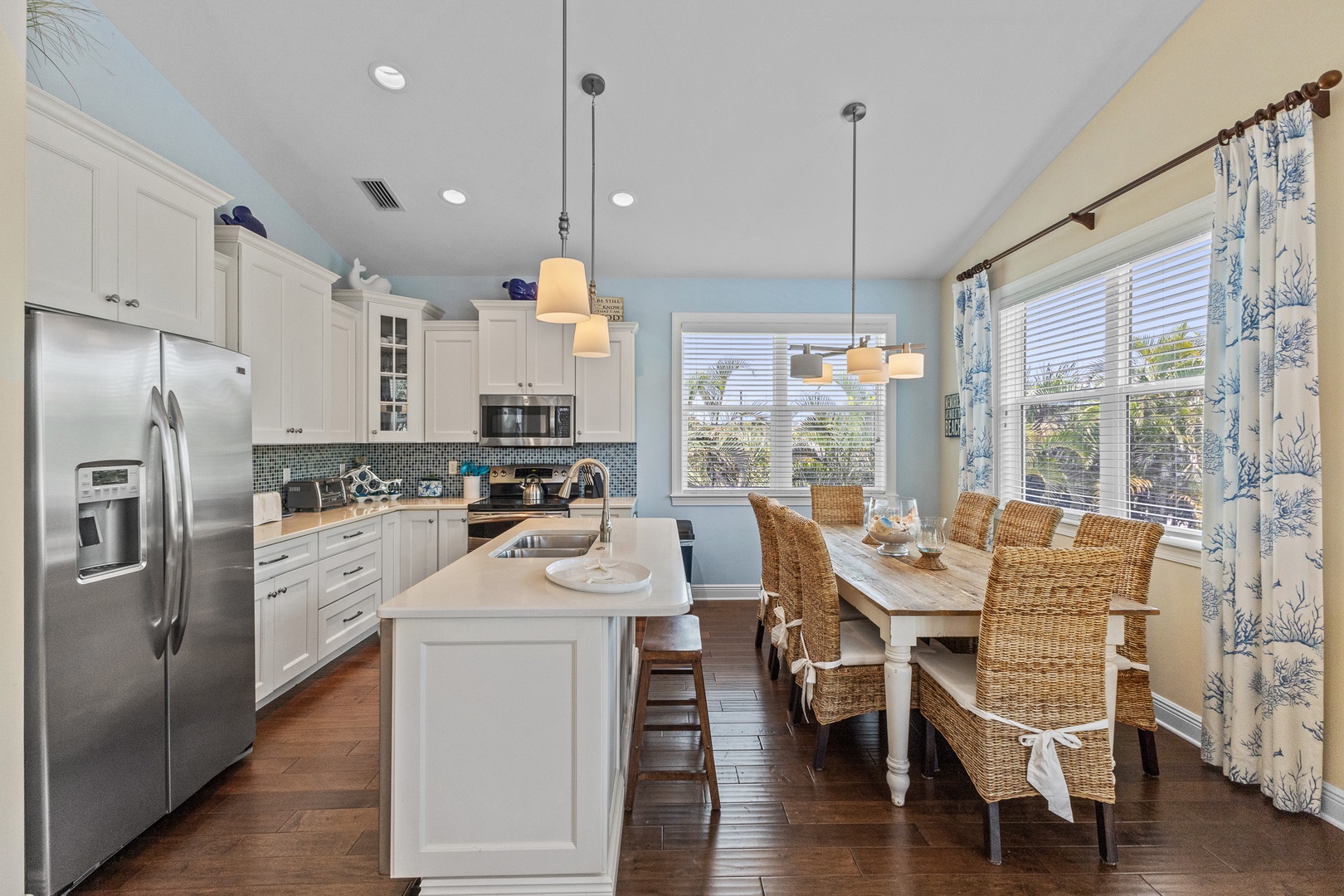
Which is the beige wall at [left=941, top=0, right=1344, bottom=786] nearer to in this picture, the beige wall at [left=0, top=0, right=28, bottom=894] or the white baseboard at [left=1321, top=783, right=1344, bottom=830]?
the white baseboard at [left=1321, top=783, right=1344, bottom=830]

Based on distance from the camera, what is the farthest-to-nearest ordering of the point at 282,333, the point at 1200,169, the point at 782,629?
the point at 282,333
the point at 782,629
the point at 1200,169

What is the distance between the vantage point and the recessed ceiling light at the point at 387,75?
114 inches

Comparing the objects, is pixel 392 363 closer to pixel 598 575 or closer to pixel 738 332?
pixel 738 332

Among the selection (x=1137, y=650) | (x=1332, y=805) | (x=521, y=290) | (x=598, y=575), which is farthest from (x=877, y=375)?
(x=521, y=290)

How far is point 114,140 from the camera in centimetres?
203

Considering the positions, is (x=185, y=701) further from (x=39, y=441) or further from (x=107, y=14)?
(x=107, y=14)

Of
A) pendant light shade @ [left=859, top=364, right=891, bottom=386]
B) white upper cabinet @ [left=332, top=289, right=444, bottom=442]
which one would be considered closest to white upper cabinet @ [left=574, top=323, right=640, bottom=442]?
white upper cabinet @ [left=332, top=289, right=444, bottom=442]

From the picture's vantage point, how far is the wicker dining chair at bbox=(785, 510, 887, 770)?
2230 millimetres

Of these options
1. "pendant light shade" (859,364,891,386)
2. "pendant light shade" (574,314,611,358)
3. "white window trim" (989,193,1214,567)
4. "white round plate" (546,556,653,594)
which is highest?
"white window trim" (989,193,1214,567)

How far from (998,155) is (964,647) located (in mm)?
2775

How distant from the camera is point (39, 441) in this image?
1.57 metres

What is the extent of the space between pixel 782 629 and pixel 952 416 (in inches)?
109

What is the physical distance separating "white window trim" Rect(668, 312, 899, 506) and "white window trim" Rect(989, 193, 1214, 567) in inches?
40.6

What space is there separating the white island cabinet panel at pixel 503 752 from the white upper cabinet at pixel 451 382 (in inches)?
122
